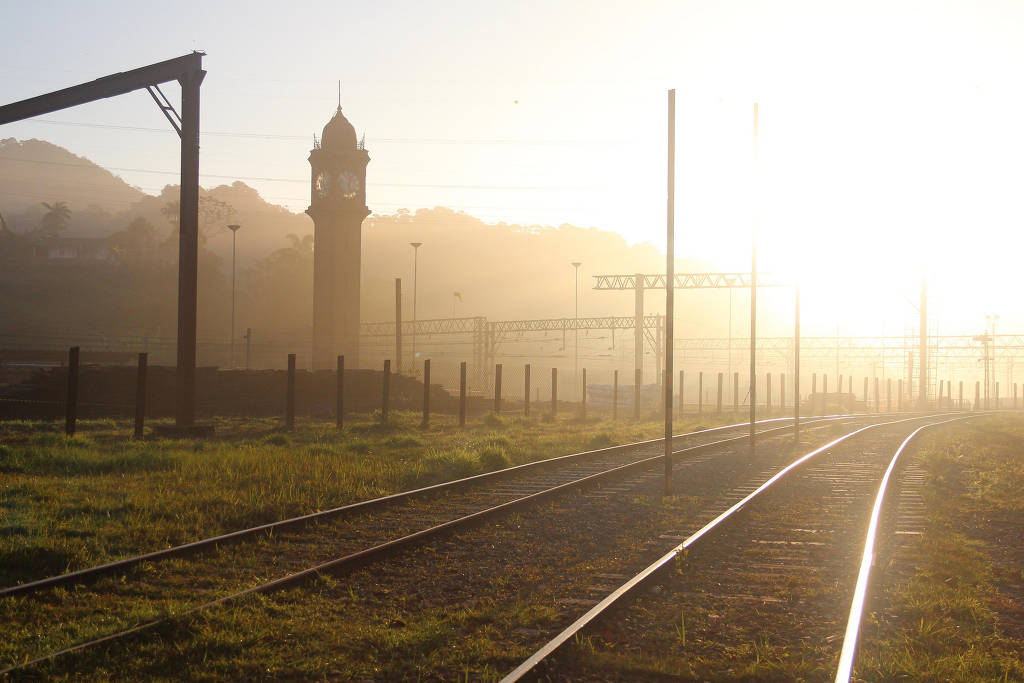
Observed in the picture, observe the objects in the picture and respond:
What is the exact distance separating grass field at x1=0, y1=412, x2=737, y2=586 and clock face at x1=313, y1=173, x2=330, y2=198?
41794 mm

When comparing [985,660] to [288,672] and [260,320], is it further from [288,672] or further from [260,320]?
[260,320]

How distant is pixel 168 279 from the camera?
111 m

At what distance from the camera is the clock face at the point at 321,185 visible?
64750 mm

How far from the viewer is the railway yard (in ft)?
17.9

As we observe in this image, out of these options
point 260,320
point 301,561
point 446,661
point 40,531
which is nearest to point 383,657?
point 446,661

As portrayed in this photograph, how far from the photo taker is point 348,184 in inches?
2547

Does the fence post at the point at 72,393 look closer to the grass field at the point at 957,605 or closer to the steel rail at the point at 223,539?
the steel rail at the point at 223,539

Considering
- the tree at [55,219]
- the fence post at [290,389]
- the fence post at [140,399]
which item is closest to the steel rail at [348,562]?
the fence post at [140,399]

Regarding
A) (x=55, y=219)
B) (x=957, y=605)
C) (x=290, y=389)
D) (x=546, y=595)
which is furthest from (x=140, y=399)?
(x=55, y=219)

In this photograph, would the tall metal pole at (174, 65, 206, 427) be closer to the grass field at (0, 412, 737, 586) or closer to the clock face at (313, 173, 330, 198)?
the grass field at (0, 412, 737, 586)

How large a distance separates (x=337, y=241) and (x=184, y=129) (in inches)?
1658

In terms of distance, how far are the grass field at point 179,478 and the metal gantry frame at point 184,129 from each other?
6.53ft

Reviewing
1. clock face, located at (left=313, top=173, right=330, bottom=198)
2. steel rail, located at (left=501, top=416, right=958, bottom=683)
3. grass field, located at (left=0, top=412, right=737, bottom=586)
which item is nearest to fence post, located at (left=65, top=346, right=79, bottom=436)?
grass field, located at (left=0, top=412, right=737, bottom=586)

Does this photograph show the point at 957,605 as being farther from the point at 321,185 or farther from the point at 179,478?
the point at 321,185
